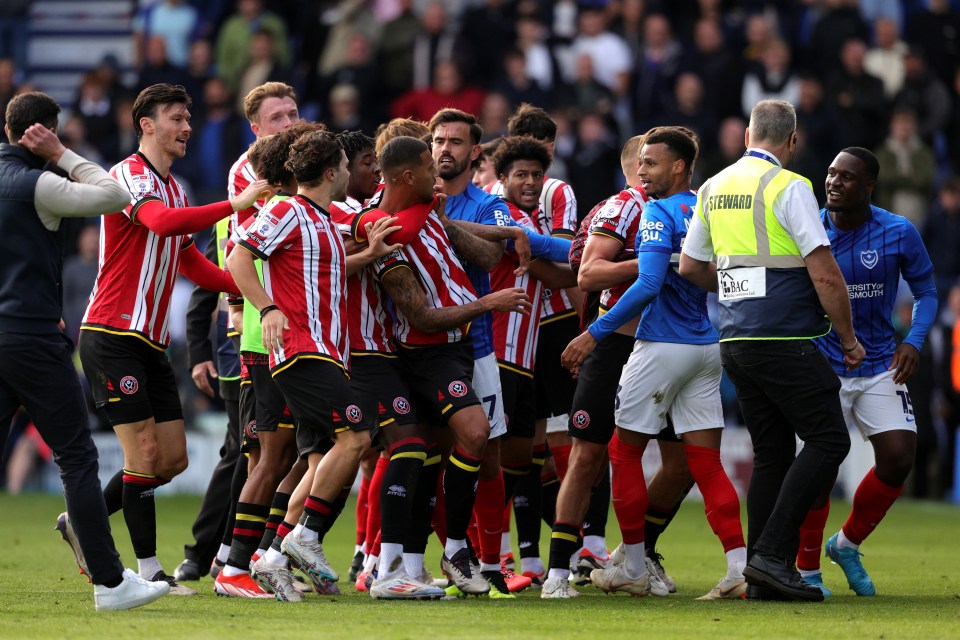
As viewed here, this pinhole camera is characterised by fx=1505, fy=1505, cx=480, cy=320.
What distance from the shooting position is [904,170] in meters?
19.2

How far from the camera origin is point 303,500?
8828 millimetres

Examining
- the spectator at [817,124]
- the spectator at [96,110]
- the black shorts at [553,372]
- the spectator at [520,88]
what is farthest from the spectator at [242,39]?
the black shorts at [553,372]

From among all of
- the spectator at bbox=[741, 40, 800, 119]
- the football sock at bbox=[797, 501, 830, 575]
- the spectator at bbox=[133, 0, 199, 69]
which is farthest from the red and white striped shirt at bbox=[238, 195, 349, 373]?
the spectator at bbox=[133, 0, 199, 69]

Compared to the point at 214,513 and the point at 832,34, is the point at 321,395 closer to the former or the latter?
the point at 214,513

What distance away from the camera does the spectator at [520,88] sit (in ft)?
64.2

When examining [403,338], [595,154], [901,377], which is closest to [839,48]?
[595,154]

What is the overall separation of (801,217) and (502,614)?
256cm

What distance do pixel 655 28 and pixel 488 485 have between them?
494 inches

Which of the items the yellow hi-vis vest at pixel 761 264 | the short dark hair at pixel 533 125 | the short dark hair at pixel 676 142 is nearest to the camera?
the yellow hi-vis vest at pixel 761 264

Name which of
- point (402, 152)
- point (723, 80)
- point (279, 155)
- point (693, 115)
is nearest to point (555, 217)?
point (402, 152)

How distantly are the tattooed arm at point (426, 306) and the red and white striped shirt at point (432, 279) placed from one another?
0.08 meters

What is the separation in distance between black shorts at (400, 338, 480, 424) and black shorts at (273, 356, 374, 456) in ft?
1.62

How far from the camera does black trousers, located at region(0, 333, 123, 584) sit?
7.14 metres

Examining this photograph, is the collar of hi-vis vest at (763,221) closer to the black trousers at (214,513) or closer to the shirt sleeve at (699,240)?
the shirt sleeve at (699,240)
